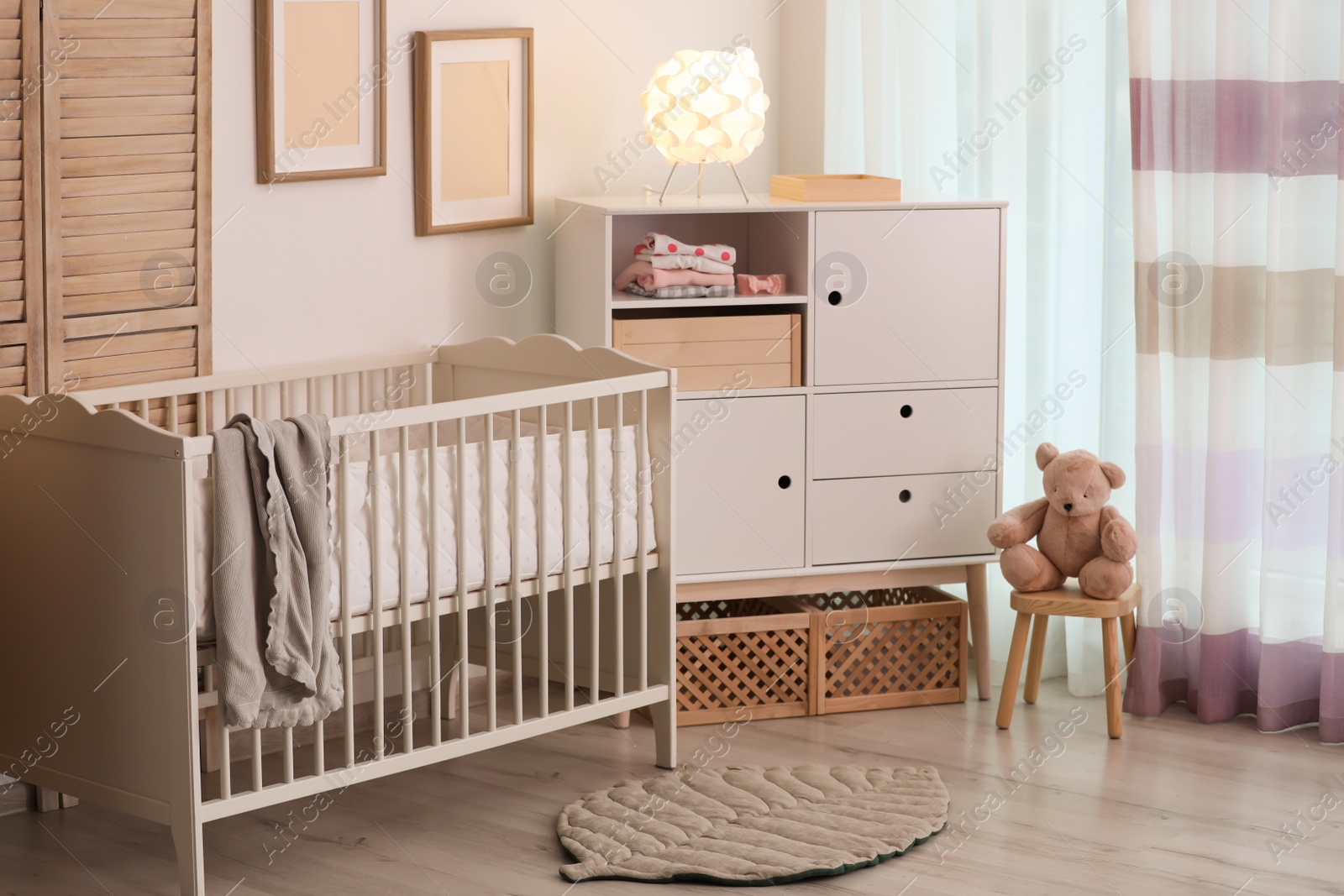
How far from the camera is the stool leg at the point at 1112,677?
324 cm

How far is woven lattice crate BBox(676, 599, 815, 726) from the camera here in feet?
11.1

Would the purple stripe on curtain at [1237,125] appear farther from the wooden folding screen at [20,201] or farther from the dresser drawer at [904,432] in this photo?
the wooden folding screen at [20,201]

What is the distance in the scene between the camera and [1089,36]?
3441 mm

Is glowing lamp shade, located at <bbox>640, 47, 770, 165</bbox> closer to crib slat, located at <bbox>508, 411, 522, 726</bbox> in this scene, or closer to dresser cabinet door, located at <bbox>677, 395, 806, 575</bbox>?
dresser cabinet door, located at <bbox>677, 395, 806, 575</bbox>

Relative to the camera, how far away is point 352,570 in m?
2.54

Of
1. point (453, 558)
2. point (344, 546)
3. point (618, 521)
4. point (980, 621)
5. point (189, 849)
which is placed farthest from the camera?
point (980, 621)

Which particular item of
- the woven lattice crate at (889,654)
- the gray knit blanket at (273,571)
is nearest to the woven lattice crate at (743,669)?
the woven lattice crate at (889,654)

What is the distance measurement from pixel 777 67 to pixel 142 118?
1780mm

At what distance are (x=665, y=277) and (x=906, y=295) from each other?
519mm

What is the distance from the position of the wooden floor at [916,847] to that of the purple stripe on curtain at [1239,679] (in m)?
0.04

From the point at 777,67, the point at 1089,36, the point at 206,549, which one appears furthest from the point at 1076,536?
the point at 206,549

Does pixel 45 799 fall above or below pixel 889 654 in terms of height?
below

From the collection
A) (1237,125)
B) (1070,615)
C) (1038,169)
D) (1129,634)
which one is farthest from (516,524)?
(1237,125)

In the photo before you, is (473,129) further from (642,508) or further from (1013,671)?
(1013,671)
